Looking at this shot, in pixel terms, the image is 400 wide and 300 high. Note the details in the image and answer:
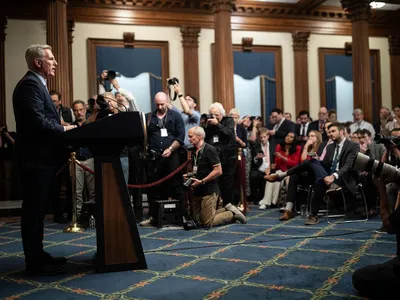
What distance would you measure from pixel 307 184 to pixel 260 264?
123 inches

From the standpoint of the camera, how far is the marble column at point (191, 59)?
11516 millimetres

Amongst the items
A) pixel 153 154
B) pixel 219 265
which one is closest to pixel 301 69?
pixel 153 154

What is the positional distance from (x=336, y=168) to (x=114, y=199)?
3.52m

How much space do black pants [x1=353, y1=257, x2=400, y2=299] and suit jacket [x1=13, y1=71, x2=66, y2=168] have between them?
2.04 meters

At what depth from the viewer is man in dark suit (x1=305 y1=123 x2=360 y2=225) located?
5719 millimetres

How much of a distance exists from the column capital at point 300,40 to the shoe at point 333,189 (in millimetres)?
7346

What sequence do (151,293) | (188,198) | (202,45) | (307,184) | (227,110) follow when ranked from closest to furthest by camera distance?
1. (151,293)
2. (188,198)
3. (307,184)
4. (227,110)
5. (202,45)

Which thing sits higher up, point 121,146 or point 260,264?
point 121,146

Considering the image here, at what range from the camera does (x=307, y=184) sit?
253 inches

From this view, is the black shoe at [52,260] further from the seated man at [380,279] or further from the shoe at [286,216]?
the shoe at [286,216]

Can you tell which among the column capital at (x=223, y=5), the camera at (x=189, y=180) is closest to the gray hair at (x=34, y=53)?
the camera at (x=189, y=180)

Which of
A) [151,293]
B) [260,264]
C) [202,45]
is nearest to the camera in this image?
[151,293]

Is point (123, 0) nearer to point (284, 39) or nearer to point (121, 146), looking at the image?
point (284, 39)

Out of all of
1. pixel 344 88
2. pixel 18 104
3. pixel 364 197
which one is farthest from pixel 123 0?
pixel 18 104
